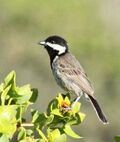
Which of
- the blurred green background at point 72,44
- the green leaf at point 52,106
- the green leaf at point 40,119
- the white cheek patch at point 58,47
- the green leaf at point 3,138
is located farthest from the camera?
the blurred green background at point 72,44

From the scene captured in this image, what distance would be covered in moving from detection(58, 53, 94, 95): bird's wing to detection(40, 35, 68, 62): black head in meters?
0.06

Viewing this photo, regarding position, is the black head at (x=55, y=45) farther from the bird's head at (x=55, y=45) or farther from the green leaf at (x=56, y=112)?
the green leaf at (x=56, y=112)

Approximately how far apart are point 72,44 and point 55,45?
1071 cm

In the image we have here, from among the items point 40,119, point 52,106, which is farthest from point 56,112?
point 40,119

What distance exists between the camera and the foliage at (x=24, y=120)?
277 cm

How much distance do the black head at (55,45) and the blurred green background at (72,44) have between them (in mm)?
7005

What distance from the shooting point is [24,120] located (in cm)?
304

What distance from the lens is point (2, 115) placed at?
2.76 metres

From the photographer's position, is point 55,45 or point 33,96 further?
point 55,45

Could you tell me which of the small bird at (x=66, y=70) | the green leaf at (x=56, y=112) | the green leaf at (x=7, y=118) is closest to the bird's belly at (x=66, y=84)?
the small bird at (x=66, y=70)

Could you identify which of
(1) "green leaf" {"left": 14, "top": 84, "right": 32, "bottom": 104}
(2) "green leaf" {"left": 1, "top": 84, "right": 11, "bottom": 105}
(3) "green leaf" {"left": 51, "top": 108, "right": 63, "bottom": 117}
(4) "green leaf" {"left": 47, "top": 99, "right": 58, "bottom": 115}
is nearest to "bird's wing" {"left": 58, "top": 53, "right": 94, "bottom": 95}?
(4) "green leaf" {"left": 47, "top": 99, "right": 58, "bottom": 115}

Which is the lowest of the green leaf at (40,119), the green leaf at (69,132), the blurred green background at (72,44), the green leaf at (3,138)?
the green leaf at (3,138)

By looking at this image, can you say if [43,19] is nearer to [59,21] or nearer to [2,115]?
[59,21]

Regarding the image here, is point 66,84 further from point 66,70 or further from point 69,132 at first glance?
point 69,132
